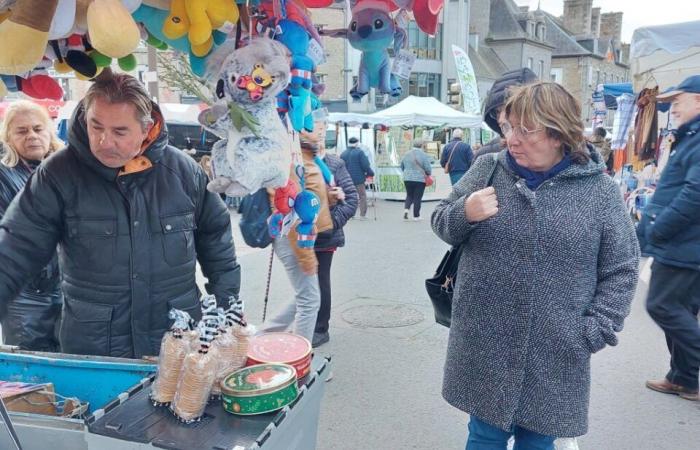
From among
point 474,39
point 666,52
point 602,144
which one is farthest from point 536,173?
point 474,39

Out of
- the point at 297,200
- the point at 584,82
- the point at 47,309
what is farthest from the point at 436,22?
the point at 584,82

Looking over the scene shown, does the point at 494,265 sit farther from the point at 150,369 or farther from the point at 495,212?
the point at 150,369

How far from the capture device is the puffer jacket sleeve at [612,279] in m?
1.86

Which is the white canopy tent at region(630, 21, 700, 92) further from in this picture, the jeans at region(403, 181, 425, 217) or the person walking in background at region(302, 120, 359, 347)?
the jeans at region(403, 181, 425, 217)

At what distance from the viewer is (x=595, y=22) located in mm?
49344

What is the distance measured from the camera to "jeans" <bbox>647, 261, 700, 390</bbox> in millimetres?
3307

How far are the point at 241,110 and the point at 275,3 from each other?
35cm

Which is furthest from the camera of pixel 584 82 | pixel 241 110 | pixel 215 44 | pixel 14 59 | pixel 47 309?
pixel 584 82

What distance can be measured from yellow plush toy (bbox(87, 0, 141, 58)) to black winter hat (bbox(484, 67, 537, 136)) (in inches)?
68.4

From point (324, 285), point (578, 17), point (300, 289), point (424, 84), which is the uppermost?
point (578, 17)

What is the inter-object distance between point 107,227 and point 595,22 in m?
55.8

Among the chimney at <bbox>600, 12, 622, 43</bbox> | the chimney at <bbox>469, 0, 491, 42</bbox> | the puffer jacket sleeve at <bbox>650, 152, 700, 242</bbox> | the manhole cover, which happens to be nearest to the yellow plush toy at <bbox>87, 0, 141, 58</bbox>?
the puffer jacket sleeve at <bbox>650, 152, 700, 242</bbox>

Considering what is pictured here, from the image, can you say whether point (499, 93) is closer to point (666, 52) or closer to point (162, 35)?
point (162, 35)

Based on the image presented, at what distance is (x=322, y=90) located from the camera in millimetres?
2141
